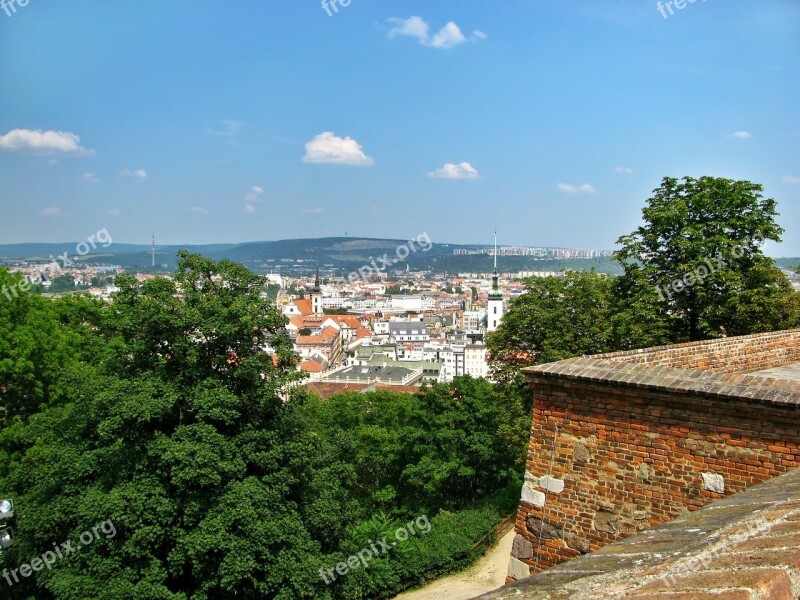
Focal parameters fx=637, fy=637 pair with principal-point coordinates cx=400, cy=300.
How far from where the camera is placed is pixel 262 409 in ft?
44.4

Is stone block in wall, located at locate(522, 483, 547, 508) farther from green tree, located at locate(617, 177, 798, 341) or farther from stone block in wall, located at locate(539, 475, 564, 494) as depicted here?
green tree, located at locate(617, 177, 798, 341)

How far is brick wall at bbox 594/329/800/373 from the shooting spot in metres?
8.64

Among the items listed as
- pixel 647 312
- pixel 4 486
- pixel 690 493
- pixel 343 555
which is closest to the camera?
pixel 690 493

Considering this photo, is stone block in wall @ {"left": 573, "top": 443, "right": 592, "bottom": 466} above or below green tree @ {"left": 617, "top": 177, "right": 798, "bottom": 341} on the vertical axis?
below

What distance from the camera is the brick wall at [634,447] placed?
5523mm

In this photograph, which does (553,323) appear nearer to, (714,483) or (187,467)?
(187,467)

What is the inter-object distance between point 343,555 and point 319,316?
14610 cm

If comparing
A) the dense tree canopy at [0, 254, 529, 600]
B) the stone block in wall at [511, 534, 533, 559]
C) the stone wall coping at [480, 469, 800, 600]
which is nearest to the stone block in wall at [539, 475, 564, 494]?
the stone block in wall at [511, 534, 533, 559]

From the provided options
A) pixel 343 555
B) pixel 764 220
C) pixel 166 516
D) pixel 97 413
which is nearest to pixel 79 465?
pixel 97 413

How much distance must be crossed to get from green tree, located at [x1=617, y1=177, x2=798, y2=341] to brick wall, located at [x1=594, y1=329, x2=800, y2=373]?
6342 mm

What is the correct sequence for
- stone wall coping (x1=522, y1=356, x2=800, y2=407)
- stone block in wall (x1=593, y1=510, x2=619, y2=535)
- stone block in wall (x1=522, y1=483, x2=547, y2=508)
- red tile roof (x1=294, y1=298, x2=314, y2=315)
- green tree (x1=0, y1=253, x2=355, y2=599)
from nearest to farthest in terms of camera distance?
stone wall coping (x1=522, y1=356, x2=800, y2=407) < stone block in wall (x1=593, y1=510, x2=619, y2=535) < stone block in wall (x1=522, y1=483, x2=547, y2=508) < green tree (x1=0, y1=253, x2=355, y2=599) < red tile roof (x1=294, y1=298, x2=314, y2=315)

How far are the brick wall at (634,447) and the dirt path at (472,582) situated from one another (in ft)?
42.5

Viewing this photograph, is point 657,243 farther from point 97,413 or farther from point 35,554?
point 35,554

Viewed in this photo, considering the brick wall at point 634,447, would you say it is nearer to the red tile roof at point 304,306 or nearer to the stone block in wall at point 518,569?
the stone block in wall at point 518,569
